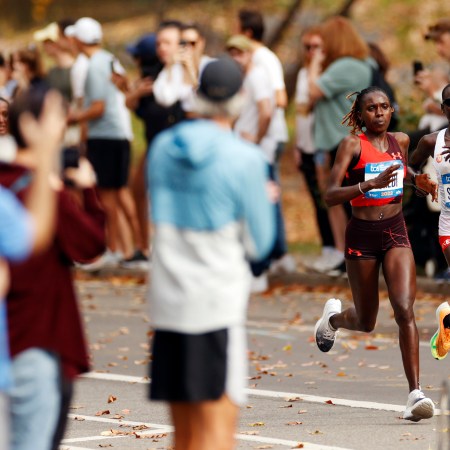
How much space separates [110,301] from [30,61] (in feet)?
11.1

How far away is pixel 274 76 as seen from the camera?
1559 cm

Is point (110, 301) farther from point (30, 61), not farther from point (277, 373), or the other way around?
point (277, 373)

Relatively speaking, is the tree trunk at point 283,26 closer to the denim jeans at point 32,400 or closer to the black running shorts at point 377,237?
the black running shorts at point 377,237

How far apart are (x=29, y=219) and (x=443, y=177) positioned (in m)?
5.11

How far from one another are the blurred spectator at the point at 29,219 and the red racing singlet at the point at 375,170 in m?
4.13

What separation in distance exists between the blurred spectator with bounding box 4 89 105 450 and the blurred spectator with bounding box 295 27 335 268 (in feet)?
33.4

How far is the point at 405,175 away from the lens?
970 centimetres

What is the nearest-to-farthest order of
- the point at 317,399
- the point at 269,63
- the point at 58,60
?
the point at 317,399 → the point at 269,63 → the point at 58,60

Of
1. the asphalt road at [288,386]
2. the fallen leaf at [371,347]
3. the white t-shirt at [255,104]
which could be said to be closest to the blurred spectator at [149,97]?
the white t-shirt at [255,104]

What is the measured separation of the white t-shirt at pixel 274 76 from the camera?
51.1 feet

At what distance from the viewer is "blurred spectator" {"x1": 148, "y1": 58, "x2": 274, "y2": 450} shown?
5930 mm

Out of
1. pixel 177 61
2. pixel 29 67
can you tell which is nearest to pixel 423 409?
pixel 177 61

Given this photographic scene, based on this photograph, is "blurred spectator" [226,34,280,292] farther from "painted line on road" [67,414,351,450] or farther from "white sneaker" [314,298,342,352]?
"painted line on road" [67,414,351,450]

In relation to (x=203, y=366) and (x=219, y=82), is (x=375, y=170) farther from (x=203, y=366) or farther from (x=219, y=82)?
(x=203, y=366)
